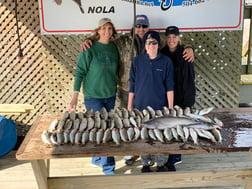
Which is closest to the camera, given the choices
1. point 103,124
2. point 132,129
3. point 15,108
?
point 132,129

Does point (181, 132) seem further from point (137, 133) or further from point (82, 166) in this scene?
point (82, 166)

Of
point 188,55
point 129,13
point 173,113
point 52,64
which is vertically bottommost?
point 173,113

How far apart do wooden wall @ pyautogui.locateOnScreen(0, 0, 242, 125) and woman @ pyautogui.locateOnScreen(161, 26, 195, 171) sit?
61.6 inches

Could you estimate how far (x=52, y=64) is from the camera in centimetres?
465

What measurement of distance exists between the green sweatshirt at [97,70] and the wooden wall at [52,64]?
1343mm

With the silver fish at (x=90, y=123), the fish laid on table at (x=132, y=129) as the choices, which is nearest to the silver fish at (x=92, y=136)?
the fish laid on table at (x=132, y=129)

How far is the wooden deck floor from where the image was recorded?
366 cm

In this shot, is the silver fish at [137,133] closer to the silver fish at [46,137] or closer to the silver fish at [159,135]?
the silver fish at [159,135]

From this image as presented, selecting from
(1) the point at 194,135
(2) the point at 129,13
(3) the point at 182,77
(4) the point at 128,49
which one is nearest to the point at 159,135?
(1) the point at 194,135

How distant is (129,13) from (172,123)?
2.29 m

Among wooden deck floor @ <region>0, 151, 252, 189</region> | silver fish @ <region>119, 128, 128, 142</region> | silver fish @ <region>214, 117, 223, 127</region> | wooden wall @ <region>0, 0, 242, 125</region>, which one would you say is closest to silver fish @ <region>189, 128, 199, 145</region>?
silver fish @ <region>214, 117, 223, 127</region>

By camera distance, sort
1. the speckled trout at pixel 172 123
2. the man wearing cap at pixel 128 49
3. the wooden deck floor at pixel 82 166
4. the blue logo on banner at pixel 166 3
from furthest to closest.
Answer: the blue logo on banner at pixel 166 3 → the wooden deck floor at pixel 82 166 → the man wearing cap at pixel 128 49 → the speckled trout at pixel 172 123

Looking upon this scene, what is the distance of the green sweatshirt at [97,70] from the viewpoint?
3279mm

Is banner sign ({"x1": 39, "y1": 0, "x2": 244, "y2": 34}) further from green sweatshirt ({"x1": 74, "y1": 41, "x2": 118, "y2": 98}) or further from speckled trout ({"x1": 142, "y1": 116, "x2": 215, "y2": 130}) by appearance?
speckled trout ({"x1": 142, "y1": 116, "x2": 215, "y2": 130})
